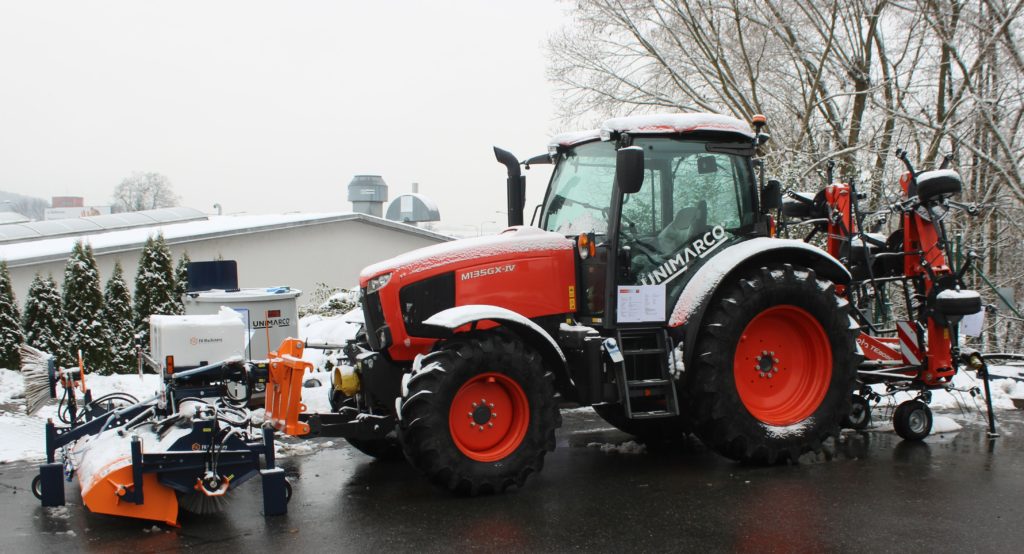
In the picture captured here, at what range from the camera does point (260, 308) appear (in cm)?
1085

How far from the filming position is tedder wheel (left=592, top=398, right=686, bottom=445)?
24.6 feet

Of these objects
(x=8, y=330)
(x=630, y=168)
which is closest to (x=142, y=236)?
(x=8, y=330)

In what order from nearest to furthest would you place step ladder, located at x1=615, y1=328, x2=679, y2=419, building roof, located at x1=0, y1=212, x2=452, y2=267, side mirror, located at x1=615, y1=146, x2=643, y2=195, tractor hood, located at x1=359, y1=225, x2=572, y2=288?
side mirror, located at x1=615, y1=146, x2=643, y2=195 → tractor hood, located at x1=359, y1=225, x2=572, y2=288 → step ladder, located at x1=615, y1=328, x2=679, y2=419 → building roof, located at x1=0, y1=212, x2=452, y2=267

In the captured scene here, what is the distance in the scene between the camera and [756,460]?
6.66 metres

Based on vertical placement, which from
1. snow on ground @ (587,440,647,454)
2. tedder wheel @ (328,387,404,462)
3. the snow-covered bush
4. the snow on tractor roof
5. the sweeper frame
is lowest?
snow on ground @ (587,440,647,454)

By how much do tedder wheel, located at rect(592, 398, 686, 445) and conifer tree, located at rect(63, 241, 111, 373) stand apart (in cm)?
879

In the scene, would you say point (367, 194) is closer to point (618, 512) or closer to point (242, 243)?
point (242, 243)

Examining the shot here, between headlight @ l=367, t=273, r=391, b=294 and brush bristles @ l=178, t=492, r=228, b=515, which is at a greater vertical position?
headlight @ l=367, t=273, r=391, b=294

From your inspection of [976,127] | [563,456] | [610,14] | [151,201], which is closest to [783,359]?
[563,456]

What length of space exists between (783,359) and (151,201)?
62.5 meters

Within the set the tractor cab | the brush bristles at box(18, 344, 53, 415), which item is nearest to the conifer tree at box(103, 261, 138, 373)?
the brush bristles at box(18, 344, 53, 415)

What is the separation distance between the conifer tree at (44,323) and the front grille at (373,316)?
8.60 metres

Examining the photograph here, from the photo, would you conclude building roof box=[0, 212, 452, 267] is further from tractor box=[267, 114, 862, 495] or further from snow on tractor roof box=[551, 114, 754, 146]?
snow on tractor roof box=[551, 114, 754, 146]

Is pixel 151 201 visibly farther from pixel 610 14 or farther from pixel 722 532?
pixel 722 532
